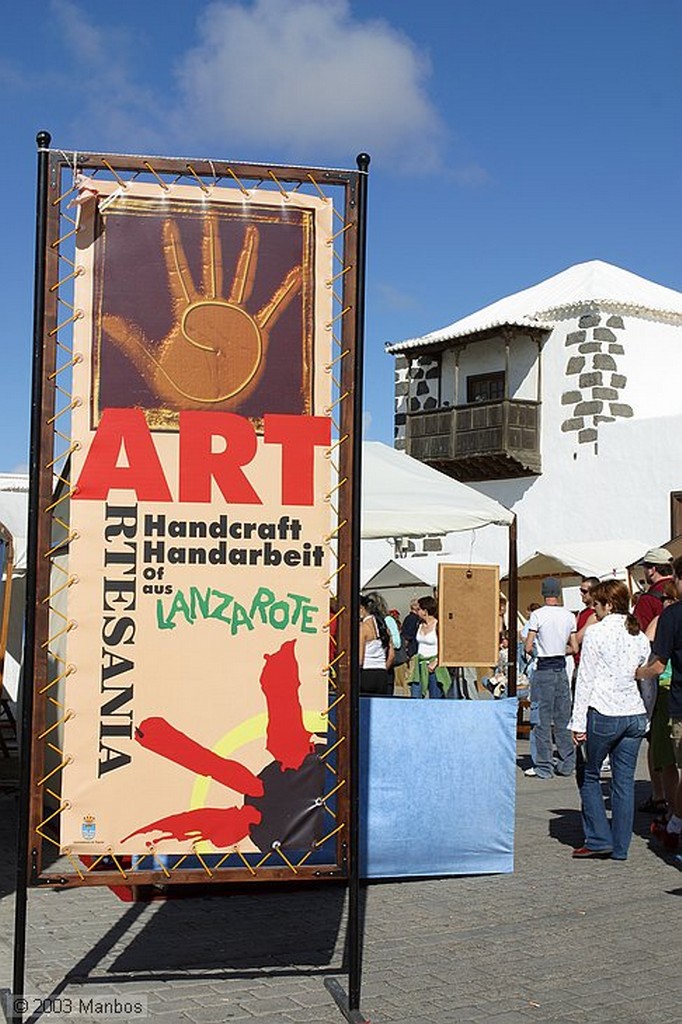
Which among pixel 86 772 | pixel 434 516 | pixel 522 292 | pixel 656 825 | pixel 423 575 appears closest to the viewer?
pixel 86 772

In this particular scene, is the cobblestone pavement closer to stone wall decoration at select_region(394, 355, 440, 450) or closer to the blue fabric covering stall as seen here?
the blue fabric covering stall

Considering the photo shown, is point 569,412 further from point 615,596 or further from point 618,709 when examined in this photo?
point 618,709

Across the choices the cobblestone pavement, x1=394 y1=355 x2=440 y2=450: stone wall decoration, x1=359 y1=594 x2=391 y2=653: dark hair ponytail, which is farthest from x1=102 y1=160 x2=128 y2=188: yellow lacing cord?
x1=394 y1=355 x2=440 y2=450: stone wall decoration

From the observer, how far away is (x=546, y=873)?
7242 millimetres

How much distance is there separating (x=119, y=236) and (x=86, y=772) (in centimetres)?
190

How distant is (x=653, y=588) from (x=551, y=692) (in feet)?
7.87

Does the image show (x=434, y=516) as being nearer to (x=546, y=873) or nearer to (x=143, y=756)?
(x=546, y=873)

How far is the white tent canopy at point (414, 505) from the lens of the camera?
34.5 feet

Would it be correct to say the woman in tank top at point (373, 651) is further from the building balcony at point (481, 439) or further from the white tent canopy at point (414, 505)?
the building balcony at point (481, 439)

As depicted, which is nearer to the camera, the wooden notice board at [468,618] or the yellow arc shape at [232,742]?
the yellow arc shape at [232,742]

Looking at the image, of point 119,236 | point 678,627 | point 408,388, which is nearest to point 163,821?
point 119,236

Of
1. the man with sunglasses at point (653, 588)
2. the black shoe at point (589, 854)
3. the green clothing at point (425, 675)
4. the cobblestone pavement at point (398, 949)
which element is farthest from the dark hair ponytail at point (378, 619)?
the cobblestone pavement at point (398, 949)

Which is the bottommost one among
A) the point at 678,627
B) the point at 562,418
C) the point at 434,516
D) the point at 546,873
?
the point at 546,873

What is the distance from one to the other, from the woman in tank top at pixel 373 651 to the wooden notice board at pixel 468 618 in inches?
54.5
